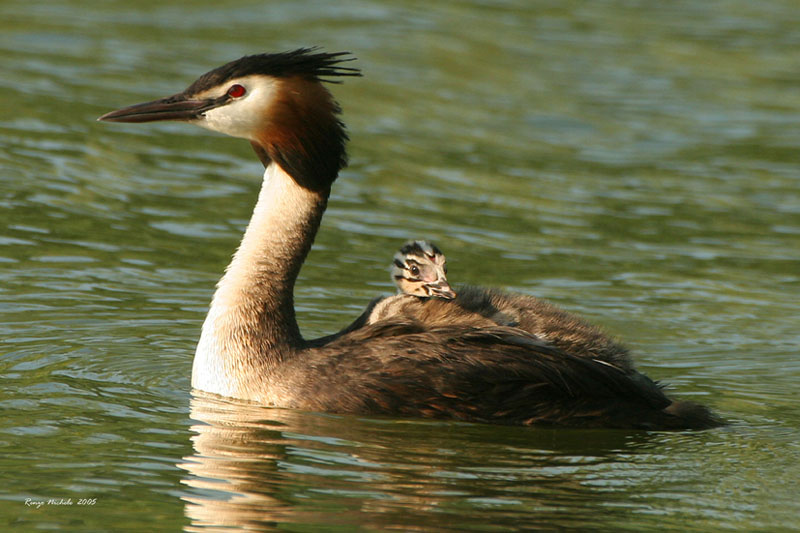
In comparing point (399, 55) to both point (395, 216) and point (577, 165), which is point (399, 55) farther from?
point (395, 216)

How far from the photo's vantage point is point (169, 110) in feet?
30.0

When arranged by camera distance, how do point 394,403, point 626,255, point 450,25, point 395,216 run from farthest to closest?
1. point 450,25
2. point 395,216
3. point 626,255
4. point 394,403

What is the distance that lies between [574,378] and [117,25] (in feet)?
44.0

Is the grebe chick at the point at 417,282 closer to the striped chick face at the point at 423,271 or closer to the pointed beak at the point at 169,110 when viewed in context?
the striped chick face at the point at 423,271

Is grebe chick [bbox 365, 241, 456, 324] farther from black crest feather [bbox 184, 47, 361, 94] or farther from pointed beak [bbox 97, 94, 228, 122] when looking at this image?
pointed beak [bbox 97, 94, 228, 122]

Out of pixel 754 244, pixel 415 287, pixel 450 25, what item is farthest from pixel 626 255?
pixel 450 25

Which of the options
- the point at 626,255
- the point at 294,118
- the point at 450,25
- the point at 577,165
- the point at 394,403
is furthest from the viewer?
the point at 450,25

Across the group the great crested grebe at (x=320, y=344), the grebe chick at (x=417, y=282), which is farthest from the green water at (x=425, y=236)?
the grebe chick at (x=417, y=282)

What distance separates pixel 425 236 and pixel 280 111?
15.6 ft

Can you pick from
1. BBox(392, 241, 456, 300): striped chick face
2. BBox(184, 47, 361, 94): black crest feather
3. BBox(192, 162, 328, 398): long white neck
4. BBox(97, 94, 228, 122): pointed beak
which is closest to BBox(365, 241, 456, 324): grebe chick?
BBox(392, 241, 456, 300): striped chick face

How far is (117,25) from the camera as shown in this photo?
66.5 ft

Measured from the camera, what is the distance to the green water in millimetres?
7227

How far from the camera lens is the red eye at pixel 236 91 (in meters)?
9.03

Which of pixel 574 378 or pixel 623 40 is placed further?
pixel 623 40
